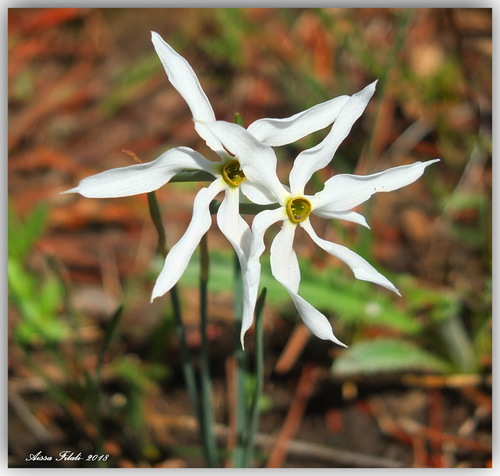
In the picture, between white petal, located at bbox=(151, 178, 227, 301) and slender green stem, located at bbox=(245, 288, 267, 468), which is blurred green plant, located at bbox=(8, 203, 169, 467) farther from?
white petal, located at bbox=(151, 178, 227, 301)

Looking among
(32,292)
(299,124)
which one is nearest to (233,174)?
(299,124)

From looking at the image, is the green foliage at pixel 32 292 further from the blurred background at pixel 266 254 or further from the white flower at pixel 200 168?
the white flower at pixel 200 168

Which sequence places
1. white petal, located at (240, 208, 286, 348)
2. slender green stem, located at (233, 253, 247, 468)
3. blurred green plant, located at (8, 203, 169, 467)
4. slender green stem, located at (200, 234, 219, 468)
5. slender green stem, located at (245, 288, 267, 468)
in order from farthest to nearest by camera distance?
blurred green plant, located at (8, 203, 169, 467) → slender green stem, located at (233, 253, 247, 468) → slender green stem, located at (200, 234, 219, 468) → slender green stem, located at (245, 288, 267, 468) → white petal, located at (240, 208, 286, 348)

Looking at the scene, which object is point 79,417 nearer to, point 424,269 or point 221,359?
point 221,359

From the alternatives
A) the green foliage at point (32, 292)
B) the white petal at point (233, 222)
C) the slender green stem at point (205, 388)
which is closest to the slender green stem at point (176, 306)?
the slender green stem at point (205, 388)

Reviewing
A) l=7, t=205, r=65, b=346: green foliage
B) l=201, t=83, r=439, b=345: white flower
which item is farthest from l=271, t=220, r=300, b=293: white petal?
l=7, t=205, r=65, b=346: green foliage

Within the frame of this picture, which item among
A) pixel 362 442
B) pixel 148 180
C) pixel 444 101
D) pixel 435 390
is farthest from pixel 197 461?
pixel 444 101
